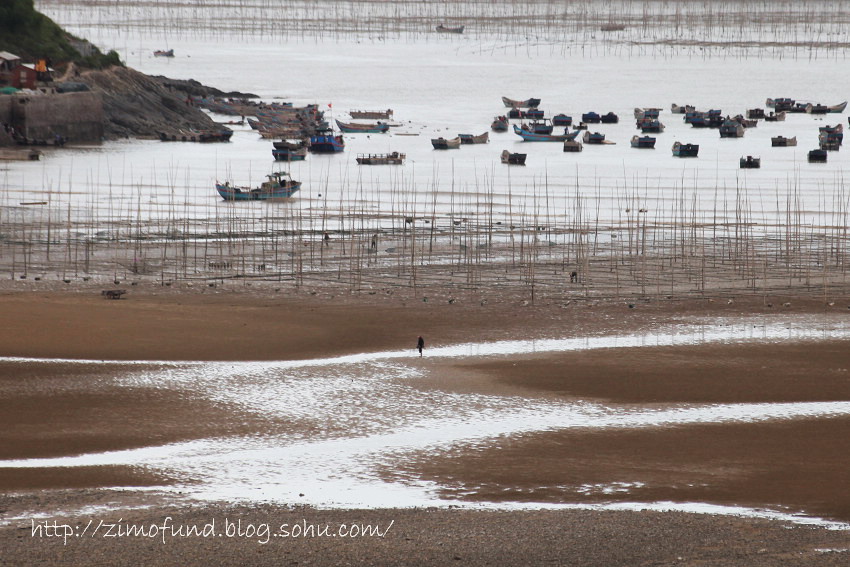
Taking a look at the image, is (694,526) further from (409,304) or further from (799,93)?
(799,93)

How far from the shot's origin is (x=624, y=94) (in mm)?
110938

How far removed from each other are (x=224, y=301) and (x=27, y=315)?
465cm

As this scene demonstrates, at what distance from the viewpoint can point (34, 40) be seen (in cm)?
7594

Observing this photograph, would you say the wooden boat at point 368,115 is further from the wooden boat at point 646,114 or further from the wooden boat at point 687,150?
the wooden boat at point 687,150

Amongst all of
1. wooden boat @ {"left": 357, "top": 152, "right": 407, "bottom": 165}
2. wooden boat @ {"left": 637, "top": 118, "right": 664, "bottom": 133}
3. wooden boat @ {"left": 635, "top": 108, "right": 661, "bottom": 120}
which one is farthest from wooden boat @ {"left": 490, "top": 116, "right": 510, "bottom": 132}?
wooden boat @ {"left": 357, "top": 152, "right": 407, "bottom": 165}

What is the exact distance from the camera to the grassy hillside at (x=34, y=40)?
7450 cm

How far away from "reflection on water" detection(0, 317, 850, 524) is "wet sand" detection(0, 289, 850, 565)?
1.47 ft

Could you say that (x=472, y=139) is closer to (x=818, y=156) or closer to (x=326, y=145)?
(x=326, y=145)

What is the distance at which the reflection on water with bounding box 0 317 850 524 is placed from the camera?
16859 millimetres

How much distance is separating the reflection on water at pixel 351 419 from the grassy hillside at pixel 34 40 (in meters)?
55.7

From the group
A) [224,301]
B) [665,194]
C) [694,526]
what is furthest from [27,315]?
[665,194]

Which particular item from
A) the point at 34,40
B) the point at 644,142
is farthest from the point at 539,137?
the point at 34,40

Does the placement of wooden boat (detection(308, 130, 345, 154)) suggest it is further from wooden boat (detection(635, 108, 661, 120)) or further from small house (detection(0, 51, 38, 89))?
wooden boat (detection(635, 108, 661, 120))

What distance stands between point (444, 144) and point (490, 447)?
52.5 metres
